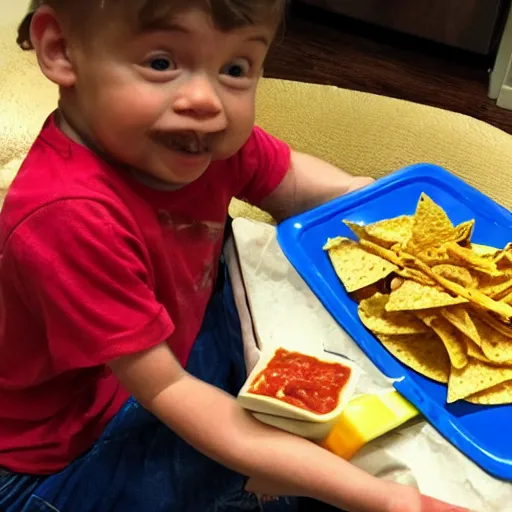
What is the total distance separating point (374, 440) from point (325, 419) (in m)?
0.11

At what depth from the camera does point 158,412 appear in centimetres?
64

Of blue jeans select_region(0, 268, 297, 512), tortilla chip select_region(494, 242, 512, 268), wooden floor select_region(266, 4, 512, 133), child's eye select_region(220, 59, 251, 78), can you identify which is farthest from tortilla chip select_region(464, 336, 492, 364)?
wooden floor select_region(266, 4, 512, 133)

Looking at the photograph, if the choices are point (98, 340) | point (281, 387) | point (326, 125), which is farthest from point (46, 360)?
point (326, 125)

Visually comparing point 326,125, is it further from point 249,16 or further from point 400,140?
point 249,16

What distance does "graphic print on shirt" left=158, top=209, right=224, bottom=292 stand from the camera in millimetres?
688

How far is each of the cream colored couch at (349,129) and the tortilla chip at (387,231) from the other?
306 millimetres

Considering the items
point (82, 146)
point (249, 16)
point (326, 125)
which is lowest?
point (326, 125)

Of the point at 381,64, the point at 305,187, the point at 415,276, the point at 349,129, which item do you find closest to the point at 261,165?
the point at 305,187

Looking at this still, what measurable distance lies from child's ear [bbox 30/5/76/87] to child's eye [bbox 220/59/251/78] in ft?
0.40

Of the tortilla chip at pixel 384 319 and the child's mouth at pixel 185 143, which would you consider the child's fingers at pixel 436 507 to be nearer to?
the tortilla chip at pixel 384 319

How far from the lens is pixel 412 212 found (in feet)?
3.18

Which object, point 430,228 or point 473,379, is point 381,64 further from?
point 473,379

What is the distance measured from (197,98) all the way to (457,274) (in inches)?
14.7

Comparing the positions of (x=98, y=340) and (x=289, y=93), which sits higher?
(x=98, y=340)
